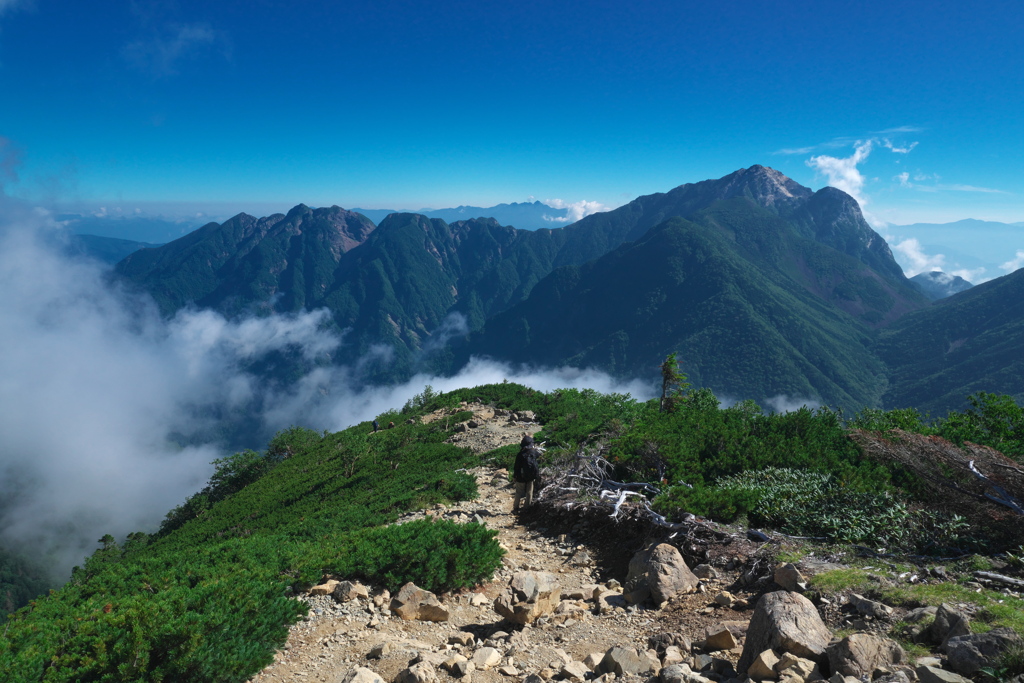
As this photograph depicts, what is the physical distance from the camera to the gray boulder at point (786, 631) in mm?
5352

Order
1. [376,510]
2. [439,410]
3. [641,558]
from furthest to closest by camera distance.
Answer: [439,410] < [376,510] < [641,558]

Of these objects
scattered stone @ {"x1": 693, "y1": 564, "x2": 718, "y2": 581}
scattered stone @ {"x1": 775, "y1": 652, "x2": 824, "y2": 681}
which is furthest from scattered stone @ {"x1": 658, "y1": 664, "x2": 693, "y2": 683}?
scattered stone @ {"x1": 693, "y1": 564, "x2": 718, "y2": 581}

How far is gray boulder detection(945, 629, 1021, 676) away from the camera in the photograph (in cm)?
451

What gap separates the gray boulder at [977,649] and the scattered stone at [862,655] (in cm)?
48

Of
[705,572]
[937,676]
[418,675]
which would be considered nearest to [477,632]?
[418,675]

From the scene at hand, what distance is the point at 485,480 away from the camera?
18844mm

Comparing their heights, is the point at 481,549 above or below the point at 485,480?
above

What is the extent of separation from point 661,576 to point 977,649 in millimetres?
4158

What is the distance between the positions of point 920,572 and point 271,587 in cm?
1017

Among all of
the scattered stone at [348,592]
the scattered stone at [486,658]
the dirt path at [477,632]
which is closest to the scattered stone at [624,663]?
the dirt path at [477,632]

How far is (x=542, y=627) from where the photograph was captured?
7586mm

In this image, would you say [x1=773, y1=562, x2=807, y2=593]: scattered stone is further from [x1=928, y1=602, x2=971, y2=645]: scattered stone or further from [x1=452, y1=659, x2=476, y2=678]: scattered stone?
[x1=452, y1=659, x2=476, y2=678]: scattered stone

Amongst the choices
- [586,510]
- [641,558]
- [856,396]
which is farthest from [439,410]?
[856,396]

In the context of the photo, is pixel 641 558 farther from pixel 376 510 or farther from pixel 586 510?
pixel 376 510
